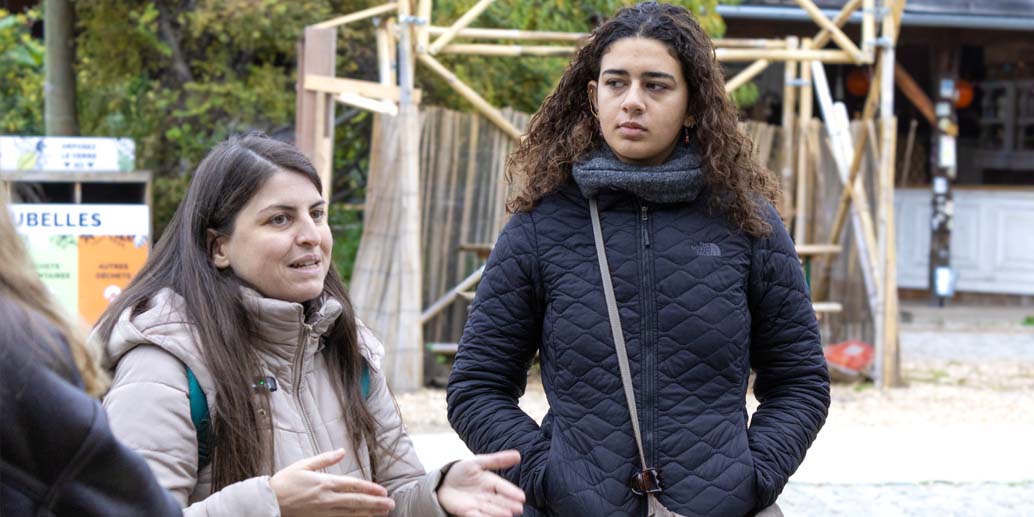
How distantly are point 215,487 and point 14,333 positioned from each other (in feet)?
2.97

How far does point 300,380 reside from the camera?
7.40 feet

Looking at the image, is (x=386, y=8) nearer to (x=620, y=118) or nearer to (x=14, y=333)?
(x=620, y=118)

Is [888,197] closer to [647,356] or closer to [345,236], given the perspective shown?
[345,236]

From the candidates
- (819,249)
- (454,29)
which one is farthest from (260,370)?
(819,249)

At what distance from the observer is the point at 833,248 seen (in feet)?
30.1

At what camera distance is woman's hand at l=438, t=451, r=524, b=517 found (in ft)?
7.21

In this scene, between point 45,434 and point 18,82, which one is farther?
point 18,82

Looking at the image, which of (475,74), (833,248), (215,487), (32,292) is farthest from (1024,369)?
(32,292)

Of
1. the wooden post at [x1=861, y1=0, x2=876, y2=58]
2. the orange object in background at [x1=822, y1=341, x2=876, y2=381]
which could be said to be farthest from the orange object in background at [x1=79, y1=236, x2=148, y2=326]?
the orange object in background at [x1=822, y1=341, x2=876, y2=381]

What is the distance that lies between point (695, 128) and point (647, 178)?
22cm

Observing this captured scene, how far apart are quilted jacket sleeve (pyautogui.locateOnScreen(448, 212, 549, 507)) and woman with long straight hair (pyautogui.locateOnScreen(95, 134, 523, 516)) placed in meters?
0.20

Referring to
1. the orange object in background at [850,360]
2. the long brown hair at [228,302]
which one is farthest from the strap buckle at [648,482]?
the orange object in background at [850,360]

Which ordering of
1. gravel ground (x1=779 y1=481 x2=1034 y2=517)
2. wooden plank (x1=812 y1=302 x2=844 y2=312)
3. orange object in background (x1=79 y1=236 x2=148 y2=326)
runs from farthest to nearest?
1. wooden plank (x1=812 y1=302 x2=844 y2=312)
2. orange object in background (x1=79 y1=236 x2=148 y2=326)
3. gravel ground (x1=779 y1=481 x2=1034 y2=517)

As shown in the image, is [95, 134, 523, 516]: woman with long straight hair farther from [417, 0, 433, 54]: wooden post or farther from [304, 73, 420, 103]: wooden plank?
[417, 0, 433, 54]: wooden post
